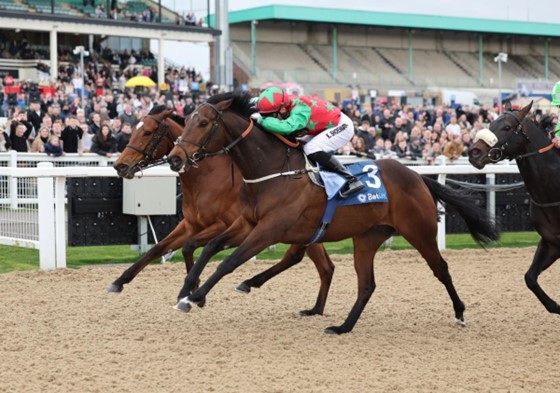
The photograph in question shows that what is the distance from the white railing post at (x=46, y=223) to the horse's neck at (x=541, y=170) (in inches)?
186

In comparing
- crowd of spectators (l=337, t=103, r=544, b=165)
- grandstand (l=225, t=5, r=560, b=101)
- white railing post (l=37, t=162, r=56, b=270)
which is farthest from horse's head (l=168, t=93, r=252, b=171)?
grandstand (l=225, t=5, r=560, b=101)

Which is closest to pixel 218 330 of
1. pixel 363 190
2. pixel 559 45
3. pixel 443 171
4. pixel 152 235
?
pixel 363 190

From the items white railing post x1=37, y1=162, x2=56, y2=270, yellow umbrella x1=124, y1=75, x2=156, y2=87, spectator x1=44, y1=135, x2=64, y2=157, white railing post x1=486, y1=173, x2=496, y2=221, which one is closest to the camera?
white railing post x1=37, y1=162, x2=56, y2=270

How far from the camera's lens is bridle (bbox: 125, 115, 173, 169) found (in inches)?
301

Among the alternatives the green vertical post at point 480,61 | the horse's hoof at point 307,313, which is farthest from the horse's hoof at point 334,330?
the green vertical post at point 480,61

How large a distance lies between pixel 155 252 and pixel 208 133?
1501 millimetres

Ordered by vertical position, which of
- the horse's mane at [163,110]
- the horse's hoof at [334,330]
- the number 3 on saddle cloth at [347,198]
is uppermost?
the horse's mane at [163,110]

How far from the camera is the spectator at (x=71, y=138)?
48.1 ft

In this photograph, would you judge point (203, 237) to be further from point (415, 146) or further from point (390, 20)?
point (390, 20)

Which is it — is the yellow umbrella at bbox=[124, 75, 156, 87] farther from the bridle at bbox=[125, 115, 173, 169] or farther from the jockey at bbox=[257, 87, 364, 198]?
the jockey at bbox=[257, 87, 364, 198]

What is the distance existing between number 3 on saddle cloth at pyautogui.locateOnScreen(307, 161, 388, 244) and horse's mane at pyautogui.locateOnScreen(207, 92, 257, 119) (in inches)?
27.6

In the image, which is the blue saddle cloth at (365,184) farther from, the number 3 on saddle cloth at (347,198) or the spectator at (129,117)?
the spectator at (129,117)

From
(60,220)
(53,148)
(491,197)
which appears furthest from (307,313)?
(53,148)

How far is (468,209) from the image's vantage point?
7516mm
